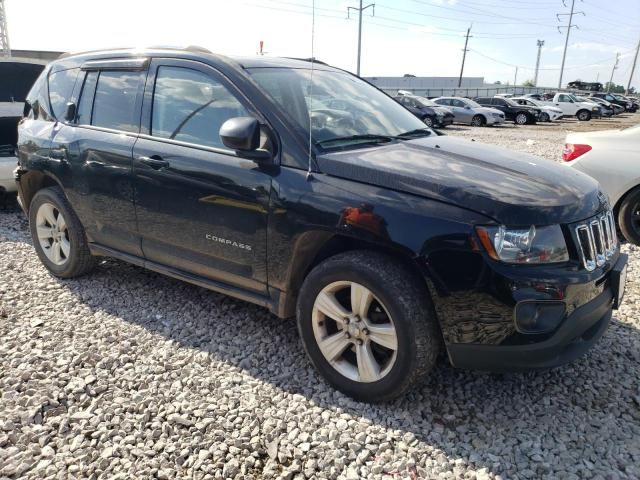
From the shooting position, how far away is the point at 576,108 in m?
32.2

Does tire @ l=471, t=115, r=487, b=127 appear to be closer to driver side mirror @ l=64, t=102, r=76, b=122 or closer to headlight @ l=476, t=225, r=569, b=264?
driver side mirror @ l=64, t=102, r=76, b=122

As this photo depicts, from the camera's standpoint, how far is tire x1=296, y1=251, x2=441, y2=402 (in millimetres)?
2488

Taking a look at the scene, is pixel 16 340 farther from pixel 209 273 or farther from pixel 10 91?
pixel 10 91

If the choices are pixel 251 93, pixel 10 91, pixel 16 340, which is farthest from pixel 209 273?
pixel 10 91

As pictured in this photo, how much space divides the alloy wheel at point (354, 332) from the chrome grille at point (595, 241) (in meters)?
1.00

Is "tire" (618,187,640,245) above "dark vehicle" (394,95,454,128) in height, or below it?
above

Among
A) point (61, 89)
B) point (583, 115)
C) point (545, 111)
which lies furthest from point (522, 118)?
point (61, 89)

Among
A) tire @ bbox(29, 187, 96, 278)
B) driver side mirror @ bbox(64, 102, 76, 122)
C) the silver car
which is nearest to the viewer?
driver side mirror @ bbox(64, 102, 76, 122)

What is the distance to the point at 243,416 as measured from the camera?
2656 mm

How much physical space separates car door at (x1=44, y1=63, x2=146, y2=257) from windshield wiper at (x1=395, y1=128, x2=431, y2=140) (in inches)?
72.1

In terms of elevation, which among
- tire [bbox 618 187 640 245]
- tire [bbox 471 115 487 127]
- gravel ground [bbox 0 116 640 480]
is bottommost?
tire [bbox 471 115 487 127]

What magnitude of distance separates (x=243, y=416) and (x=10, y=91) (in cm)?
657

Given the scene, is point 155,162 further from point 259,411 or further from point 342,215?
point 259,411

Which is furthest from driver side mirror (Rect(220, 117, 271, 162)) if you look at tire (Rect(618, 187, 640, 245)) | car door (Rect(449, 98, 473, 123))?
car door (Rect(449, 98, 473, 123))
